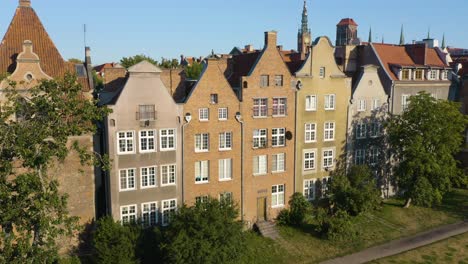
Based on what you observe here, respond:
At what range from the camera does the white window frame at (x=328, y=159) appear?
42.8m

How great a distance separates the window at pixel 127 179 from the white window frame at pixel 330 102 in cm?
2058

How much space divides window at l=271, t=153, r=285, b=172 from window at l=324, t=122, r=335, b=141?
5512 mm

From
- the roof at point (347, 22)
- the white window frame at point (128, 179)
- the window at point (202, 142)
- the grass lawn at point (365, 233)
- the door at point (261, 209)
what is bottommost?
the grass lawn at point (365, 233)

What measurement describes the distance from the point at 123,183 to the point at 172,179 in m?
4.16

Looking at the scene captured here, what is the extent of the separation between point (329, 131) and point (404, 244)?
12839 mm

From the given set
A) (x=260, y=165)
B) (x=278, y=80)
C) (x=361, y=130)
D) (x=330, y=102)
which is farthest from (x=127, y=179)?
(x=361, y=130)

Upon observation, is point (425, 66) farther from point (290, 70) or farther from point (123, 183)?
point (123, 183)

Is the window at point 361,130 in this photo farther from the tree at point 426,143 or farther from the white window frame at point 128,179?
the white window frame at point 128,179

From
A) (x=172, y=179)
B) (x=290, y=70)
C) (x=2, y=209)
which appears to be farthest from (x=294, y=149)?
(x=2, y=209)

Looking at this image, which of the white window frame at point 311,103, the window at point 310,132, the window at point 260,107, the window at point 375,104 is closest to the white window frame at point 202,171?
the window at point 260,107

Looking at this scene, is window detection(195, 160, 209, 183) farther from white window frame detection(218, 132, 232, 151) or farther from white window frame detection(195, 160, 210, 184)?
white window frame detection(218, 132, 232, 151)

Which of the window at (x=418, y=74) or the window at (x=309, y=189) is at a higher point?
the window at (x=418, y=74)

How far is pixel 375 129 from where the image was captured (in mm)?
45656

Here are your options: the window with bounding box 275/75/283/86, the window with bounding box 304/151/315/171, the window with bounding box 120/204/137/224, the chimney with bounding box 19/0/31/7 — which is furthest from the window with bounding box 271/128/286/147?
the chimney with bounding box 19/0/31/7
